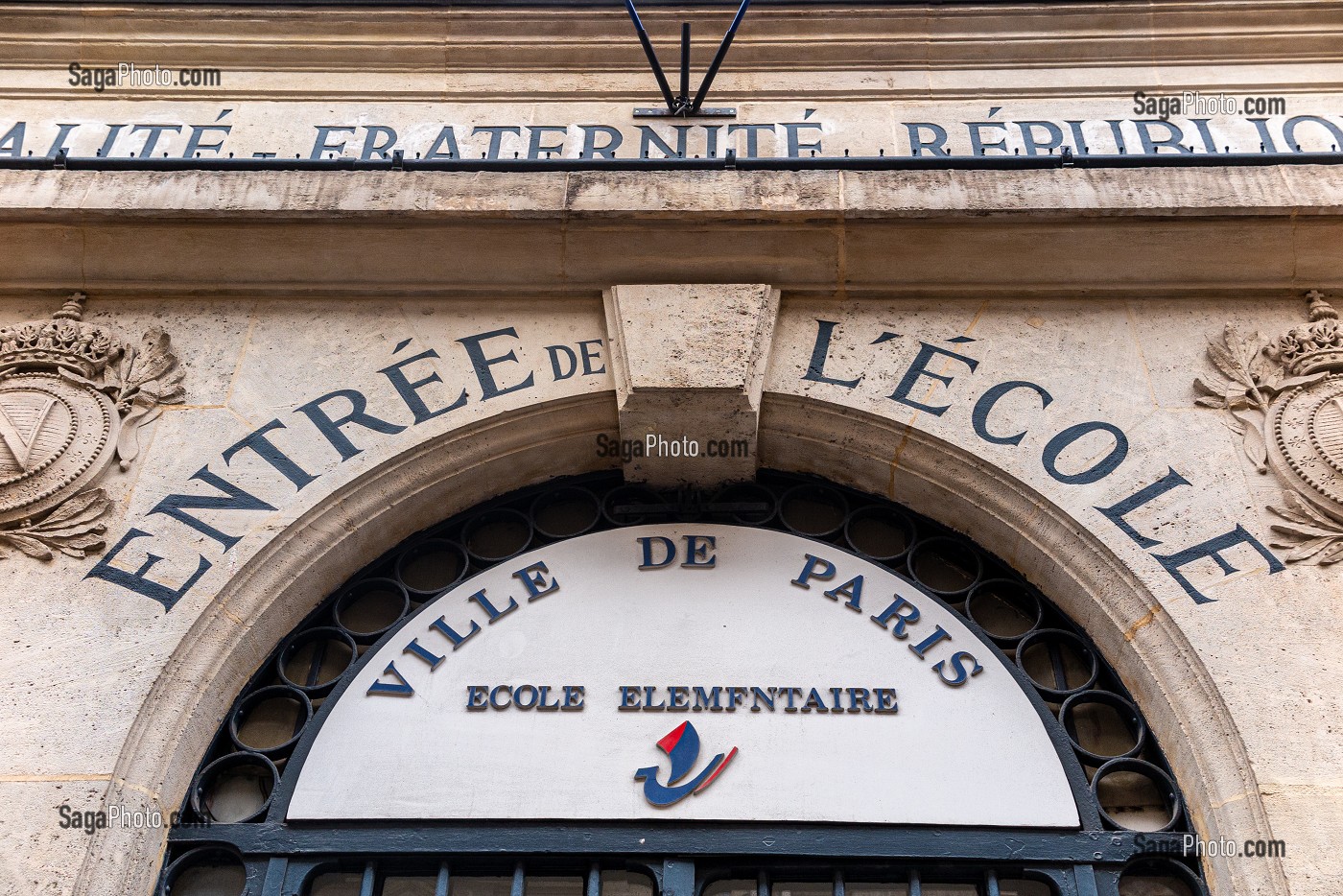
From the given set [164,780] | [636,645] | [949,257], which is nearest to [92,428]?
[164,780]

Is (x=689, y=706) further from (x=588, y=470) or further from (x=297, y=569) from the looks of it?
(x=297, y=569)

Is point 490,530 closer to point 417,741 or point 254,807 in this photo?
point 417,741

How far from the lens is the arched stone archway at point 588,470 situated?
16.6ft

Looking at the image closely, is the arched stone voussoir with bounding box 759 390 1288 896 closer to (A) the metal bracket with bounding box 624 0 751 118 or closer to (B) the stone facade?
(B) the stone facade

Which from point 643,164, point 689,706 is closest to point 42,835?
point 689,706

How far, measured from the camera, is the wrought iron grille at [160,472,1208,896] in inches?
203

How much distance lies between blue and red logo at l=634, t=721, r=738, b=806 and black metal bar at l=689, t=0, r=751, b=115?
3618 millimetres

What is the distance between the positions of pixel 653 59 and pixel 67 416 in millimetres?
3395

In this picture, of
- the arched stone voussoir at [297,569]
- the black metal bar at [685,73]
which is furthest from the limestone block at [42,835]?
the black metal bar at [685,73]

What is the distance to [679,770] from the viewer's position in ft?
17.7

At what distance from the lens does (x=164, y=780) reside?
17.1 feet

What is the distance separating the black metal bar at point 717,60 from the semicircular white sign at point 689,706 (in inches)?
104

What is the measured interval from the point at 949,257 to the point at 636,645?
2375mm

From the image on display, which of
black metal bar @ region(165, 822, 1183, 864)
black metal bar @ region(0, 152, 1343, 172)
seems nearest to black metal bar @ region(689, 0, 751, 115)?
black metal bar @ region(0, 152, 1343, 172)
